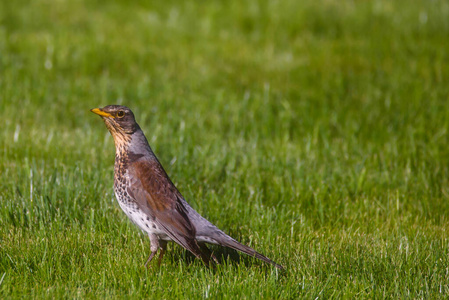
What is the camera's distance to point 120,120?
4766mm

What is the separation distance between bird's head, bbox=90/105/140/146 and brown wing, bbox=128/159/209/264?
0.86ft

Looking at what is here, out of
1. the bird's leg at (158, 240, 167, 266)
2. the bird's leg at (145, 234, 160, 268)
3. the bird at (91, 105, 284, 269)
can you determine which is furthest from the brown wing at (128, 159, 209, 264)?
the bird's leg at (158, 240, 167, 266)

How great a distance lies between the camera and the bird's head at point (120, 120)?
15.6 feet

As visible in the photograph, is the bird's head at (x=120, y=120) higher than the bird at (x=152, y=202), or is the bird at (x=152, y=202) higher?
the bird's head at (x=120, y=120)

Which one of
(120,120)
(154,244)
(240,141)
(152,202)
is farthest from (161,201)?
(240,141)

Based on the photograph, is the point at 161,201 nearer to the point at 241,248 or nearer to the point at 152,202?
the point at 152,202

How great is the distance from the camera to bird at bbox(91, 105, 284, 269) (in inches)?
176

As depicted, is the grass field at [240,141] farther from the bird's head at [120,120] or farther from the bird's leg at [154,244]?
the bird's head at [120,120]

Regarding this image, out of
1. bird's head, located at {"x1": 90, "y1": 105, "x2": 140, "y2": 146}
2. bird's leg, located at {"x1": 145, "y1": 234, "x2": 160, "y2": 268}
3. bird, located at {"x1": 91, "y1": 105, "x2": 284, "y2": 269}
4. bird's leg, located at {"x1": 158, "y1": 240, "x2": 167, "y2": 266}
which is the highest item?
bird's head, located at {"x1": 90, "y1": 105, "x2": 140, "y2": 146}

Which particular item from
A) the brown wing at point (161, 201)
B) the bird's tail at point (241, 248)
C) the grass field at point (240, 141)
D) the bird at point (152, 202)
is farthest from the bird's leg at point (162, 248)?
the bird's tail at point (241, 248)

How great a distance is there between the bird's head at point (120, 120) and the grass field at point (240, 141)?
83 cm

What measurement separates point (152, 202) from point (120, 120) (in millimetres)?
710

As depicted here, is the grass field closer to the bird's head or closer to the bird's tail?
the bird's tail

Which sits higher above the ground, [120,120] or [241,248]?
[120,120]
